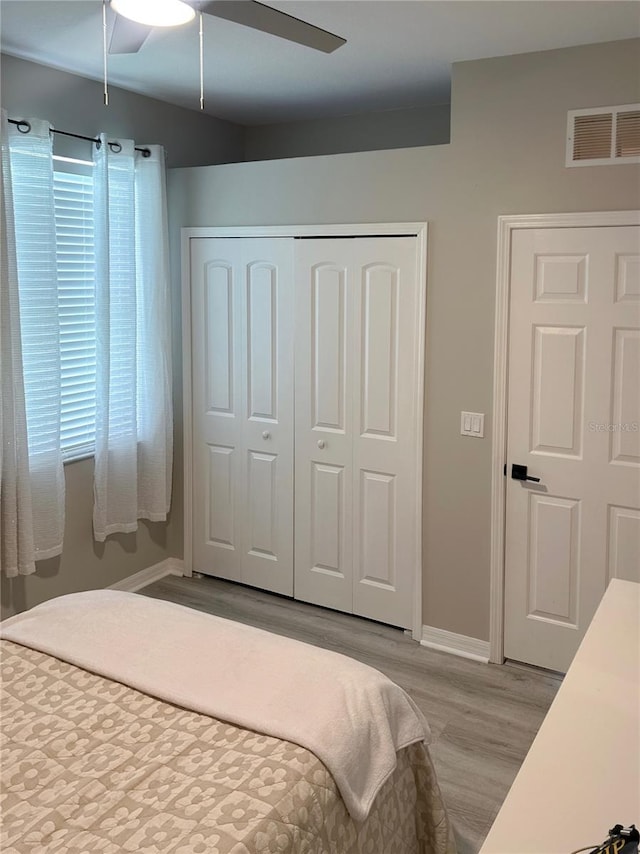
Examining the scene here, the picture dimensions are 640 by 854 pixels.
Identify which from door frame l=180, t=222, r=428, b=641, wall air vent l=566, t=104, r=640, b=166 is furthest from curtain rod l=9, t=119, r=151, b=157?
wall air vent l=566, t=104, r=640, b=166

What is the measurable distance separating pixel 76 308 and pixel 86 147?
2.59 feet

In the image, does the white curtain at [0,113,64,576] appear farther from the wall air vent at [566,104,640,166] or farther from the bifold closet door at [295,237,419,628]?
the wall air vent at [566,104,640,166]

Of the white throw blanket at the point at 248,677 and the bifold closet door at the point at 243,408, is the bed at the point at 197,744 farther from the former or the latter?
the bifold closet door at the point at 243,408

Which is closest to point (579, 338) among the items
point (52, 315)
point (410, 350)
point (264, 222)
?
point (410, 350)

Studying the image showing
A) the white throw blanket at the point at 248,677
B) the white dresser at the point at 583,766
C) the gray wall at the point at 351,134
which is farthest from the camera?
the gray wall at the point at 351,134

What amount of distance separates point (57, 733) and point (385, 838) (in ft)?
2.91

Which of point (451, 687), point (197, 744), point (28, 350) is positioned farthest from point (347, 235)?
point (197, 744)

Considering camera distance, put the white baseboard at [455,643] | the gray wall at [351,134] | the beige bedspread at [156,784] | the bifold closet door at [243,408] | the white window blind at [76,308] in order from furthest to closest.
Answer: the gray wall at [351,134], the bifold closet door at [243,408], the white window blind at [76,308], the white baseboard at [455,643], the beige bedspread at [156,784]

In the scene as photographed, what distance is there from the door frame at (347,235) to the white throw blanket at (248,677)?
1.54 metres

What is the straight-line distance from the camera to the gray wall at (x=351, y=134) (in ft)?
14.1

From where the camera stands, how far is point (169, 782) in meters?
1.75

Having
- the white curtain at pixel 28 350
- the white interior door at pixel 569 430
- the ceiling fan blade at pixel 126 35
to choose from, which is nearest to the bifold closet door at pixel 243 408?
the white curtain at pixel 28 350

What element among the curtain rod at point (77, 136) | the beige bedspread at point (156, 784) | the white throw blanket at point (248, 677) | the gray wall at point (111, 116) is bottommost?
the beige bedspread at point (156, 784)

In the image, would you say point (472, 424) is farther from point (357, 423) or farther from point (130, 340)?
point (130, 340)
